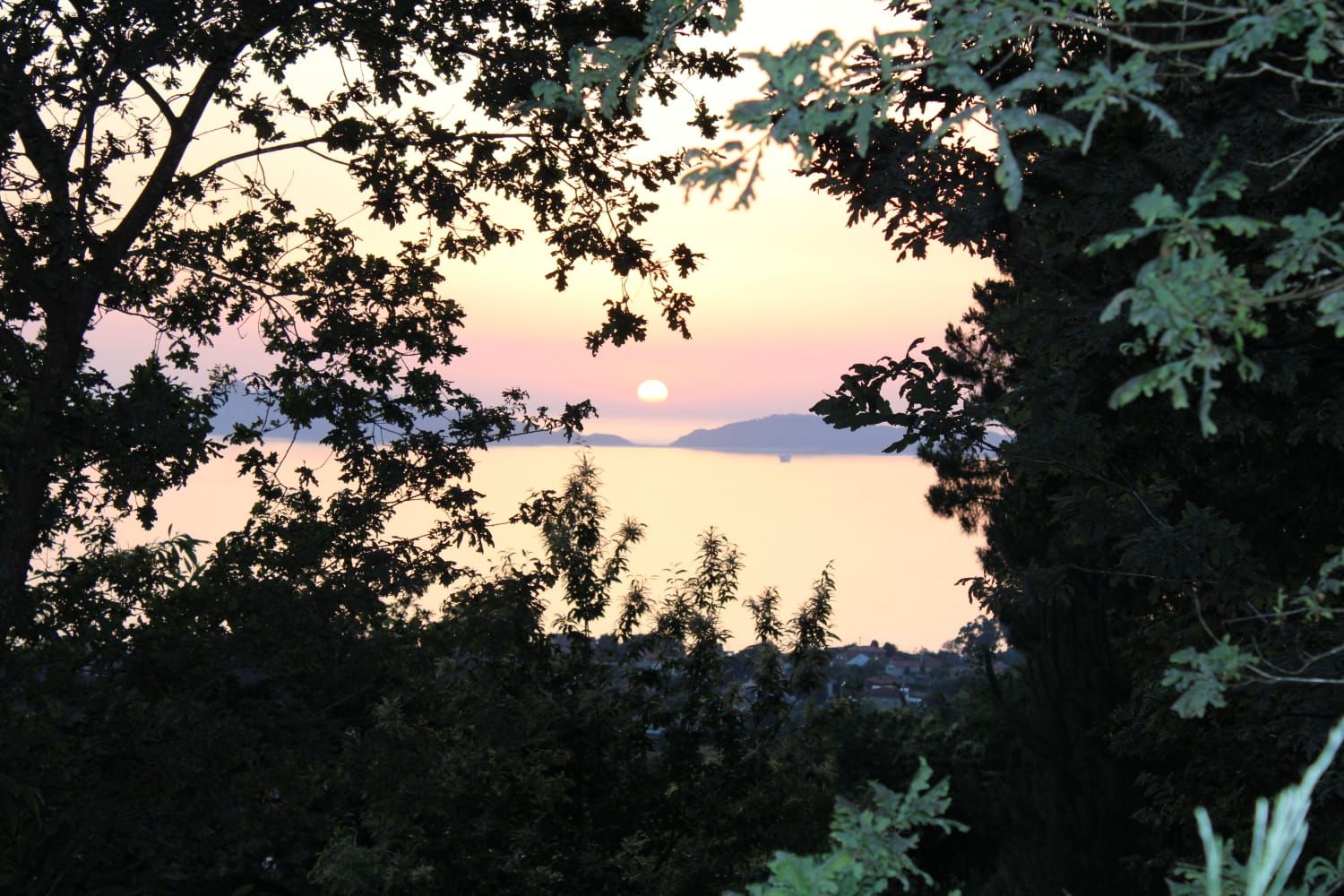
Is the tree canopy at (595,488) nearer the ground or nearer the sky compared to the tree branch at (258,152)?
nearer the ground

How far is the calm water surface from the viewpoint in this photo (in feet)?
41.1

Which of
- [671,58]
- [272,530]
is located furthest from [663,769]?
[671,58]

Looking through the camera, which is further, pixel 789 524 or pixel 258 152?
pixel 789 524

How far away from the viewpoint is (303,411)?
10203mm

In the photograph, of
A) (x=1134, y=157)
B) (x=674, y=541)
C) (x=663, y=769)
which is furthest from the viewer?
(x=674, y=541)

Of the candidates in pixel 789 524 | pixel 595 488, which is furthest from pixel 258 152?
pixel 789 524

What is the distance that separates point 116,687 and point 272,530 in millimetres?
1806

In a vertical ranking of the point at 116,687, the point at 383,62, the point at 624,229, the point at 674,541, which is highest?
the point at 383,62

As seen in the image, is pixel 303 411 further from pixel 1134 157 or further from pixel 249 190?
pixel 1134 157

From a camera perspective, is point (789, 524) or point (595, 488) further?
point (789, 524)

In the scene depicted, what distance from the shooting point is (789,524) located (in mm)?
65438

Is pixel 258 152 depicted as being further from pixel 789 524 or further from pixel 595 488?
pixel 789 524

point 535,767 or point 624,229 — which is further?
point 535,767

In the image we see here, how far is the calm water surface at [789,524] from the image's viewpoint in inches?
493
